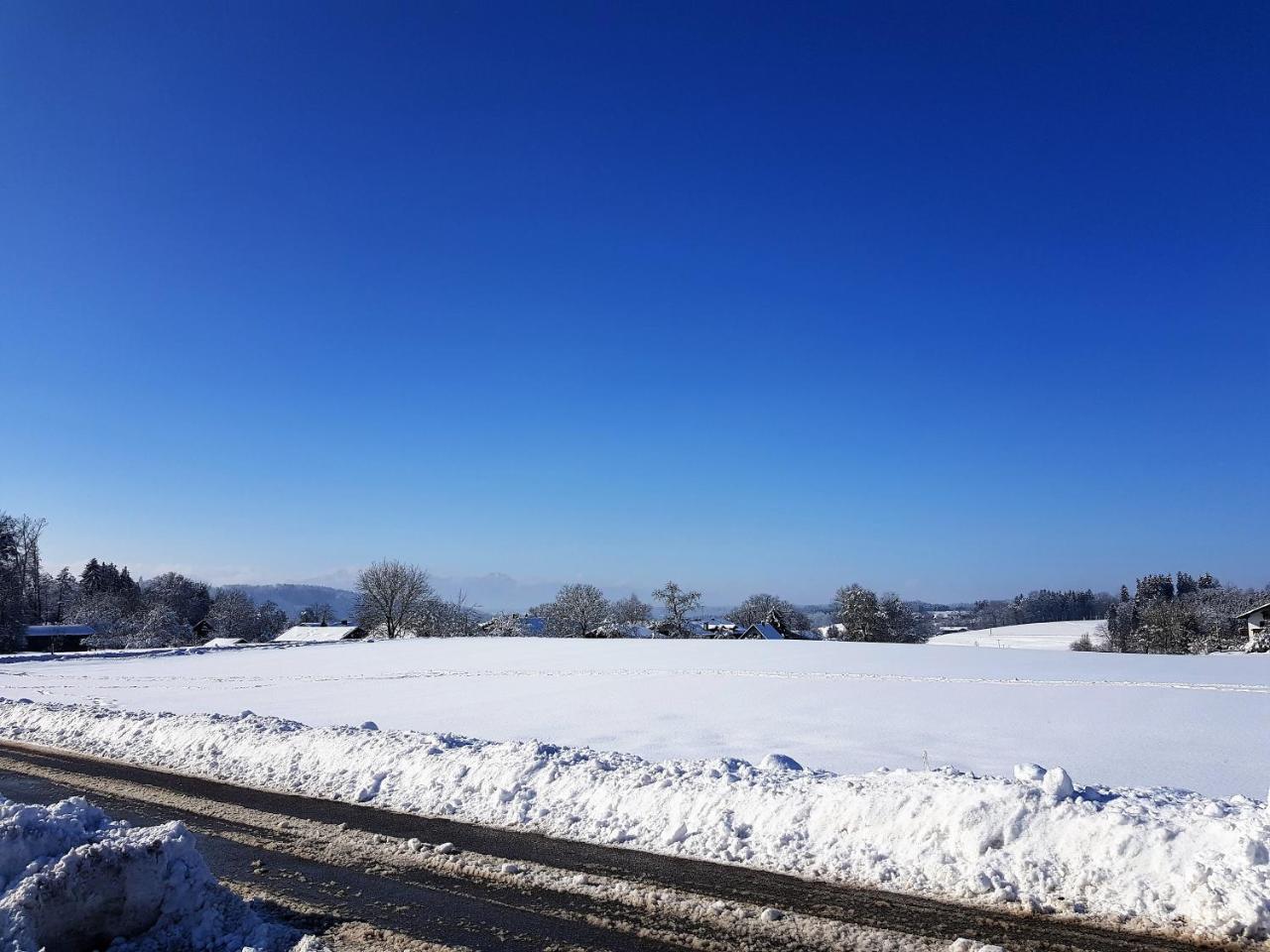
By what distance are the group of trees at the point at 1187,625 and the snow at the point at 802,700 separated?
106ft

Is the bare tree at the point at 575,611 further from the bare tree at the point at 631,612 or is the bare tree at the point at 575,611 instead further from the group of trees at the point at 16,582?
the group of trees at the point at 16,582

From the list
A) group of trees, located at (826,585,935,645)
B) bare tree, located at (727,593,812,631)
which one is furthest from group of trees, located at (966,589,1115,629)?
group of trees, located at (826,585,935,645)

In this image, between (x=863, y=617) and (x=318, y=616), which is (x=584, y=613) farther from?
(x=318, y=616)

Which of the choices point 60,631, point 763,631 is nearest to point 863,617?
point 763,631

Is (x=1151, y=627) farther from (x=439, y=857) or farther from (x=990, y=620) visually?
(x=990, y=620)

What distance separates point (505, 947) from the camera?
17.5ft

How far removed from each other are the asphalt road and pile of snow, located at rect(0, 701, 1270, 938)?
1.42 feet

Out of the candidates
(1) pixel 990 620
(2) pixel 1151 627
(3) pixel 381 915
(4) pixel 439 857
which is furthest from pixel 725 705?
(1) pixel 990 620

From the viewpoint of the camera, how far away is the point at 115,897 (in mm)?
5320

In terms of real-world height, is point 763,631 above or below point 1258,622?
below

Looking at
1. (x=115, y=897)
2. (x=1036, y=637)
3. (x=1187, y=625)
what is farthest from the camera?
(x=1036, y=637)

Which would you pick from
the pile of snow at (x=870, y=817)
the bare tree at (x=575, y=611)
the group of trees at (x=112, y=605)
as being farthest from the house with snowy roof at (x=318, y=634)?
the pile of snow at (x=870, y=817)

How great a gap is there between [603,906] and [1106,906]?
4.19m

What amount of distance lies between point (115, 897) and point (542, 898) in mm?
3298
